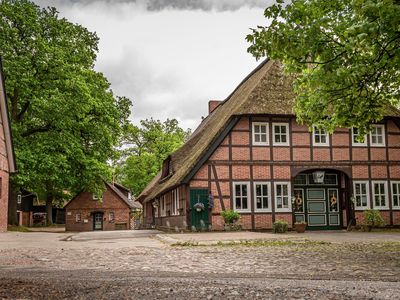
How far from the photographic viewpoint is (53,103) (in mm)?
28062

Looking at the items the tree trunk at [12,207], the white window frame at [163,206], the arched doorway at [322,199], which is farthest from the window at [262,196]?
the tree trunk at [12,207]

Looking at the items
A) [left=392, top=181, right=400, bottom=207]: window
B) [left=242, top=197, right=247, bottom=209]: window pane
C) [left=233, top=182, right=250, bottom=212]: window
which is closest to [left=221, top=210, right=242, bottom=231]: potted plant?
[left=233, top=182, right=250, bottom=212]: window

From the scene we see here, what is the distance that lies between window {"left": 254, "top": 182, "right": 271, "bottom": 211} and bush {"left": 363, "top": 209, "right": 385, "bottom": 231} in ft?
15.7

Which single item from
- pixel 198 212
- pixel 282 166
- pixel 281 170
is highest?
pixel 282 166

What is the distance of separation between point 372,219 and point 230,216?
23.2ft

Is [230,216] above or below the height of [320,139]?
below

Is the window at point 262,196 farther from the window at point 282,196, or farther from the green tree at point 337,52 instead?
the green tree at point 337,52

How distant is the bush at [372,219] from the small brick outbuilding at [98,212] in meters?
29.6

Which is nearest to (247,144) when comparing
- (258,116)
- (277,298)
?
(258,116)

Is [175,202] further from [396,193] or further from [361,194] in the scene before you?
[396,193]

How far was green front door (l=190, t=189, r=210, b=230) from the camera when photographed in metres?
23.2

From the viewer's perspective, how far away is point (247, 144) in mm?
24156

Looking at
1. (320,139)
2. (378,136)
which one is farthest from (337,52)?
(378,136)

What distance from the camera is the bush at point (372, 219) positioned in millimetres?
23766
